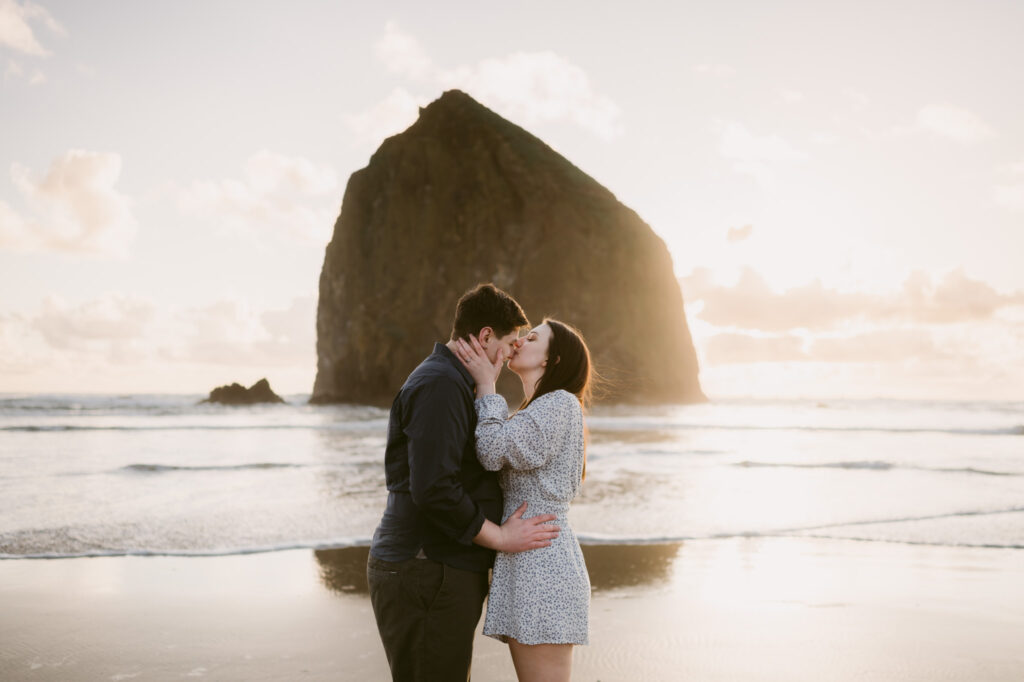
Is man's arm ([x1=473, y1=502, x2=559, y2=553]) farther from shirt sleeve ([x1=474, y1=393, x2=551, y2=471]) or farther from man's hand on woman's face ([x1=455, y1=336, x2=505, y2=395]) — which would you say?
man's hand on woman's face ([x1=455, y1=336, x2=505, y2=395])

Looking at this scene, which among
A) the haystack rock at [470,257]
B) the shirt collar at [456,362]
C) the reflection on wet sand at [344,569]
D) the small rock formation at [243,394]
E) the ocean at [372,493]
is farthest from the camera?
the haystack rock at [470,257]

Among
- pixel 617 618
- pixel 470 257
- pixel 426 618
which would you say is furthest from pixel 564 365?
pixel 470 257

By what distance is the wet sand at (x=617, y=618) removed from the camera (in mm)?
4094

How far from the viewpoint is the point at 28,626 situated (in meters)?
4.62

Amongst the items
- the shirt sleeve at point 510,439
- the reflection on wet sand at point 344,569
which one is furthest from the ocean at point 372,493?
the shirt sleeve at point 510,439

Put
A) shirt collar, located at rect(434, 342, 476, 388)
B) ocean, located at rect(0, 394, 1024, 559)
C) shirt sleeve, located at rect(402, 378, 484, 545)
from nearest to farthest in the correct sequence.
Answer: shirt sleeve, located at rect(402, 378, 484, 545)
shirt collar, located at rect(434, 342, 476, 388)
ocean, located at rect(0, 394, 1024, 559)

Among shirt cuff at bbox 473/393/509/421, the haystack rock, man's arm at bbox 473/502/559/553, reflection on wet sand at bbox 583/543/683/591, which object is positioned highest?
the haystack rock

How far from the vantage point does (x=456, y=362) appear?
2.66 metres

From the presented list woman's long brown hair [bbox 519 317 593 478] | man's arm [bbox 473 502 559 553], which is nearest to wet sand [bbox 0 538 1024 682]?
man's arm [bbox 473 502 559 553]

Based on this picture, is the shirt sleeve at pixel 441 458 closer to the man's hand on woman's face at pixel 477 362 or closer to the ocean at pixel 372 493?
the man's hand on woman's face at pixel 477 362

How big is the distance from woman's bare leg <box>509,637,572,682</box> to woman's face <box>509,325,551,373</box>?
1.00 meters

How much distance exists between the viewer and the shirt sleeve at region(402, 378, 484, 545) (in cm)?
241

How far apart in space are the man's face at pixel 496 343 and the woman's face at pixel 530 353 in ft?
0.09

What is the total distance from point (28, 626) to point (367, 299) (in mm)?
50015
